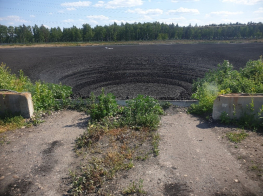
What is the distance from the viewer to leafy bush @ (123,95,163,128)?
26.7 feet

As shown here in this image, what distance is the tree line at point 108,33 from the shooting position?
78.3 meters

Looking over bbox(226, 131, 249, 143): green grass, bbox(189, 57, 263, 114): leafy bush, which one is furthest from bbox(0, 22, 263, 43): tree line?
bbox(226, 131, 249, 143): green grass

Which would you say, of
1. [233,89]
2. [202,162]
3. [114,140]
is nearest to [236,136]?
[202,162]

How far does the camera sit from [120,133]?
7477 mm

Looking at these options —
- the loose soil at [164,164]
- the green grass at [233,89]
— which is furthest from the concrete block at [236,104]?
the loose soil at [164,164]

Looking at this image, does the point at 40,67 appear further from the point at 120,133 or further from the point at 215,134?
the point at 215,134

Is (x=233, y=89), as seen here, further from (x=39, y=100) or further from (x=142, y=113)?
(x=39, y=100)

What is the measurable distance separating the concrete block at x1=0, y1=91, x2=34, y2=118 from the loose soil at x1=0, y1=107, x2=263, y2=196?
3.24 ft

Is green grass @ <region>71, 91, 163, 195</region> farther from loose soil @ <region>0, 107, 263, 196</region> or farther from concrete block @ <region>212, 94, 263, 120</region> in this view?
concrete block @ <region>212, 94, 263, 120</region>

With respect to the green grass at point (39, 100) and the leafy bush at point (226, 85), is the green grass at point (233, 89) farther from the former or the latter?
the green grass at point (39, 100)

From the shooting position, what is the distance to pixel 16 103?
864 cm

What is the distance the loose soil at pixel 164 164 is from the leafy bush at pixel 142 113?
523mm

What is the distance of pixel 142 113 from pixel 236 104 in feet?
11.1

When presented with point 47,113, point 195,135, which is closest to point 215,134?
point 195,135
